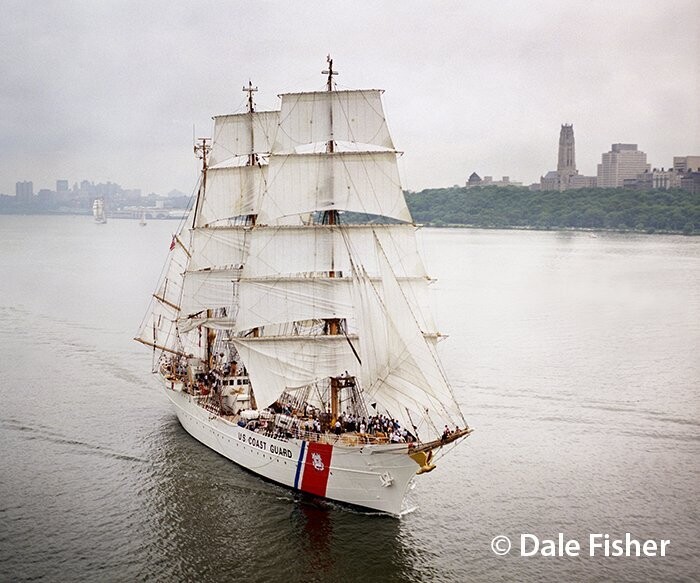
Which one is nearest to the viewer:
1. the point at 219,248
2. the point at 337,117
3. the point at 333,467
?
the point at 333,467

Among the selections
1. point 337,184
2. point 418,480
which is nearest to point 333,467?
point 418,480

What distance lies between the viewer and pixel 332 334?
32.5 metres

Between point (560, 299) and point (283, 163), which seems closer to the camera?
point (283, 163)

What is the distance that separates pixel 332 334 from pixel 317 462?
5.63m

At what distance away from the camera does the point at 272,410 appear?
33219 mm

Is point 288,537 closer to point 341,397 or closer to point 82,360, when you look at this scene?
point 341,397

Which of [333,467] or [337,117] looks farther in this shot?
[337,117]

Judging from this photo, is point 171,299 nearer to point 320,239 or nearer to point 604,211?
point 320,239

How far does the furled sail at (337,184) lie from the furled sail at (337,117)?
0.75 m

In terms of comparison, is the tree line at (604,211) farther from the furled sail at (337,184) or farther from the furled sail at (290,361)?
the furled sail at (290,361)

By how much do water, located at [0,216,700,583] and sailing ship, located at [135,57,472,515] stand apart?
157 cm

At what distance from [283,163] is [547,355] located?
26.1 metres

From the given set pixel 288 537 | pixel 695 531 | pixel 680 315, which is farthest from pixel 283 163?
pixel 680 315

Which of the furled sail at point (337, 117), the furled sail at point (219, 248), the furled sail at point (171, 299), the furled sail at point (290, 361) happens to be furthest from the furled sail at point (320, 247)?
the furled sail at point (171, 299)
